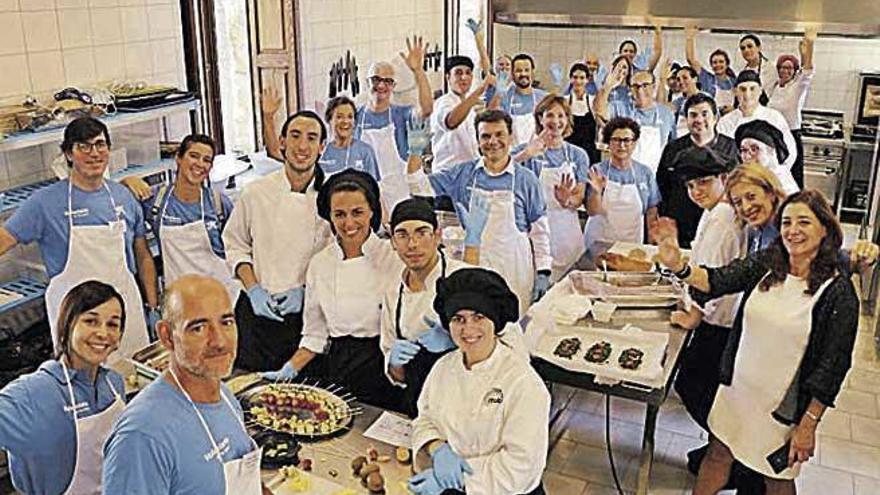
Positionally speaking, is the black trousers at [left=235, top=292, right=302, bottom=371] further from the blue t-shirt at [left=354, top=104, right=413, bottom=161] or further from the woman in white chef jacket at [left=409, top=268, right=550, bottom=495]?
the blue t-shirt at [left=354, top=104, right=413, bottom=161]

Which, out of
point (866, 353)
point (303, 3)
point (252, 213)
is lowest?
point (866, 353)

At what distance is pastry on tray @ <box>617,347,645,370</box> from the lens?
3.08 metres

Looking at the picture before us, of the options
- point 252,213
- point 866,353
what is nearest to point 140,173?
point 252,213

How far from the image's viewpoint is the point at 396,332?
297cm

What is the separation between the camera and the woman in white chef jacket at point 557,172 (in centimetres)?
459

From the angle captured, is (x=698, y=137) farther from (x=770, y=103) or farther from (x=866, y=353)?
(x=770, y=103)

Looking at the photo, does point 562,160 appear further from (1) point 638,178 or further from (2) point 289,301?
(2) point 289,301

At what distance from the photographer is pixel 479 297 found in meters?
2.37

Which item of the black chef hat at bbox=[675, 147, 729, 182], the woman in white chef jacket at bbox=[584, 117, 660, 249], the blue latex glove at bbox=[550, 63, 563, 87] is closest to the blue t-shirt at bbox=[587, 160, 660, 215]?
the woman in white chef jacket at bbox=[584, 117, 660, 249]

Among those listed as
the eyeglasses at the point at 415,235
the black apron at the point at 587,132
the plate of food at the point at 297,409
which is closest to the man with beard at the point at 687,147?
the black apron at the point at 587,132

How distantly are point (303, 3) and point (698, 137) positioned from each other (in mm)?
2828

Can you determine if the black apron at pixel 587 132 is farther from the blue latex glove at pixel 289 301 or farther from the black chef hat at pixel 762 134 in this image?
the blue latex glove at pixel 289 301

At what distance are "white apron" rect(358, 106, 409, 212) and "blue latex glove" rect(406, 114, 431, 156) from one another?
0.12 metres

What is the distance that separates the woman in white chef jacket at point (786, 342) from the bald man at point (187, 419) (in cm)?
186
